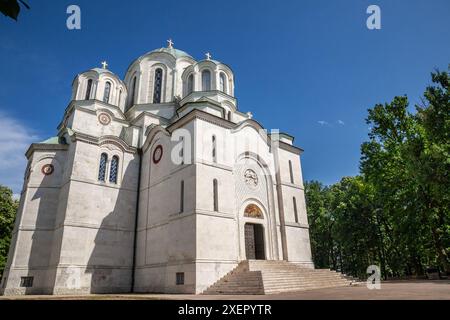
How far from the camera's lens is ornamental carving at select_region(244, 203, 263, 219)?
16639mm

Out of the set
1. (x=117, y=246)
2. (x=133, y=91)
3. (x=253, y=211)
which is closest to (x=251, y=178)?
(x=253, y=211)

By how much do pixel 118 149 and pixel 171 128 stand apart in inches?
179

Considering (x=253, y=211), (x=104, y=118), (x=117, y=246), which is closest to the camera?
(x=253, y=211)

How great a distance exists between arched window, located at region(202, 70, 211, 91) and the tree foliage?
12.5 meters

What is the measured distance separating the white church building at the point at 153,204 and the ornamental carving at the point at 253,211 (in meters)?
0.06

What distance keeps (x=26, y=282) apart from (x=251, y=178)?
13932 mm

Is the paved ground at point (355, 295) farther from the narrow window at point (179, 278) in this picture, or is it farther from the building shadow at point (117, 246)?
the building shadow at point (117, 246)

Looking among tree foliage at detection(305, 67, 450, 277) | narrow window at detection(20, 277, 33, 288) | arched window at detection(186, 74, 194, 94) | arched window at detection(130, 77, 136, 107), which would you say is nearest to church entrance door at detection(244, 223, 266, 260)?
tree foliage at detection(305, 67, 450, 277)

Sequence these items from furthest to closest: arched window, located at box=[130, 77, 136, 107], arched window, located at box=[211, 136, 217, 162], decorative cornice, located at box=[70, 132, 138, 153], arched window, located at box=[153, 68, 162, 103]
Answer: arched window, located at box=[130, 77, 136, 107]
arched window, located at box=[153, 68, 162, 103]
decorative cornice, located at box=[70, 132, 138, 153]
arched window, located at box=[211, 136, 217, 162]

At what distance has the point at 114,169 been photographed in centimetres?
1884

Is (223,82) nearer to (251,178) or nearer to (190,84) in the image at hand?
(190,84)

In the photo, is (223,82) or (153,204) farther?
Result: (223,82)

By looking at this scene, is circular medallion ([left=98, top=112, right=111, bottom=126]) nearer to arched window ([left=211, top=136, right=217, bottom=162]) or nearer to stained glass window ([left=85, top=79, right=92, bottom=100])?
stained glass window ([left=85, top=79, right=92, bottom=100])

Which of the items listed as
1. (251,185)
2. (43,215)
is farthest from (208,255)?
(43,215)
